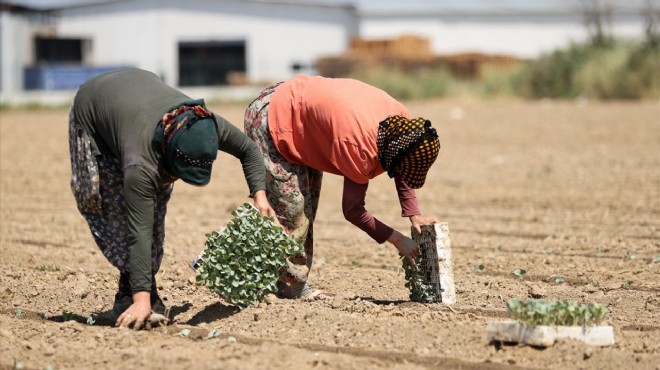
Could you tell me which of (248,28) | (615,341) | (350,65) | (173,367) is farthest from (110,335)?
(248,28)

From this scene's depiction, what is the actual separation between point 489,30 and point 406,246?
35.0m

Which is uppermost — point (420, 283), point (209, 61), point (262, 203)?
point (262, 203)

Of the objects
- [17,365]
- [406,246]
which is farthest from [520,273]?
[17,365]

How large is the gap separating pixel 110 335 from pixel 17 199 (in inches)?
272

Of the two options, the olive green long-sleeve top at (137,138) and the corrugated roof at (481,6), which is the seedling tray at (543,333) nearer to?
the olive green long-sleeve top at (137,138)

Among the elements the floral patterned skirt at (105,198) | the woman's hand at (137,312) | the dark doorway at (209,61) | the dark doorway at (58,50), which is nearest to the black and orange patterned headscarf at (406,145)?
the floral patterned skirt at (105,198)

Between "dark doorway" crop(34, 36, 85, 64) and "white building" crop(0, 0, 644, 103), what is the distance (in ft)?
0.12

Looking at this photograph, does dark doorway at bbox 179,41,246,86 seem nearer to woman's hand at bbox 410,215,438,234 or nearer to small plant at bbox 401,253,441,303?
small plant at bbox 401,253,441,303

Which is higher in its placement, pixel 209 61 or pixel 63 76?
pixel 209 61

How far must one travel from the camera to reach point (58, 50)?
3925 cm

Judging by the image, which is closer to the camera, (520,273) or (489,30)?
(520,273)

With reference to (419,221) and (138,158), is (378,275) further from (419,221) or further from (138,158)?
(138,158)

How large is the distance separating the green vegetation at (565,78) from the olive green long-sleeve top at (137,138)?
2058cm

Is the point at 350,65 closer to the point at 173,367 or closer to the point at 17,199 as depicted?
the point at 17,199
